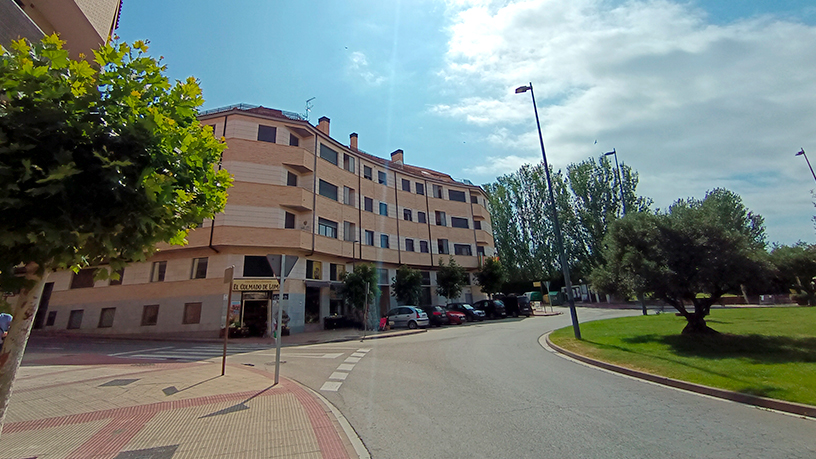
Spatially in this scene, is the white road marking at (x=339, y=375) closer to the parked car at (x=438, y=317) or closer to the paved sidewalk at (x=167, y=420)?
the paved sidewalk at (x=167, y=420)

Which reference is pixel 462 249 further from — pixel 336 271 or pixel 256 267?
pixel 256 267

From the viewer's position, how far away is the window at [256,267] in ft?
75.9

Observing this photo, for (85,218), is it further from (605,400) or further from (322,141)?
(322,141)

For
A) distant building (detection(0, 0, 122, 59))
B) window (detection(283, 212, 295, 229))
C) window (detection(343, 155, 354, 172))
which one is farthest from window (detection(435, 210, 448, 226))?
distant building (detection(0, 0, 122, 59))

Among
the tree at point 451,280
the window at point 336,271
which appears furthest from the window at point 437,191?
the window at point 336,271

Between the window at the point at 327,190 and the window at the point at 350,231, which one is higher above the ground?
the window at the point at 327,190

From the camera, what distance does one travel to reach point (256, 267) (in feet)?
76.5

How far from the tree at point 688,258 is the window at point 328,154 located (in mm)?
21435

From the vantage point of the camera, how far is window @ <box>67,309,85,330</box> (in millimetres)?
26203

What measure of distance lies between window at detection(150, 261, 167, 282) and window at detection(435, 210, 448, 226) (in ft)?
77.8

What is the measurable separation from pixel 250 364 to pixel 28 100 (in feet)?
33.7

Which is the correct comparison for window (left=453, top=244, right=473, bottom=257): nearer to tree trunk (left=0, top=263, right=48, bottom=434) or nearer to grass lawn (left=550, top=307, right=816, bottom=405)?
grass lawn (left=550, top=307, right=816, bottom=405)

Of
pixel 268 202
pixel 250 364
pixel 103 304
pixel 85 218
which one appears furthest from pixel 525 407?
pixel 103 304

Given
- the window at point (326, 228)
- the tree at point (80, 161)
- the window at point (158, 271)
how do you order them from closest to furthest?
the tree at point (80, 161) < the window at point (158, 271) < the window at point (326, 228)
